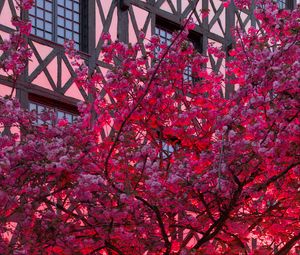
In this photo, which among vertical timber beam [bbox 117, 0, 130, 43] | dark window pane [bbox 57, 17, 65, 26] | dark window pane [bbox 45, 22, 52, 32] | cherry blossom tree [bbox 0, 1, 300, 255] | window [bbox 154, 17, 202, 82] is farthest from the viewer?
window [bbox 154, 17, 202, 82]

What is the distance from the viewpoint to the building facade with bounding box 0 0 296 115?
11.6 m

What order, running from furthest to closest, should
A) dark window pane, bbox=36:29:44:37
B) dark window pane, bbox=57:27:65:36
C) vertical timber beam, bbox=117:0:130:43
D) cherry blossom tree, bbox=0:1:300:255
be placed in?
vertical timber beam, bbox=117:0:130:43 < dark window pane, bbox=57:27:65:36 < dark window pane, bbox=36:29:44:37 < cherry blossom tree, bbox=0:1:300:255

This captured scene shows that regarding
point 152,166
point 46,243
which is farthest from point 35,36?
point 46,243

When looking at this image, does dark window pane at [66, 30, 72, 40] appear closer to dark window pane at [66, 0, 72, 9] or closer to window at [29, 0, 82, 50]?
window at [29, 0, 82, 50]

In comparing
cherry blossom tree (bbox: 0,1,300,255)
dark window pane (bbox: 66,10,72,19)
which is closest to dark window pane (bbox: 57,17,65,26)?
dark window pane (bbox: 66,10,72,19)

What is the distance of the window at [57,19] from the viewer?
12.4 metres

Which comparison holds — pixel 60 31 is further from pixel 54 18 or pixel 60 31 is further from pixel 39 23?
pixel 39 23

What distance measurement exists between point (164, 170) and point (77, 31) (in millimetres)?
4479

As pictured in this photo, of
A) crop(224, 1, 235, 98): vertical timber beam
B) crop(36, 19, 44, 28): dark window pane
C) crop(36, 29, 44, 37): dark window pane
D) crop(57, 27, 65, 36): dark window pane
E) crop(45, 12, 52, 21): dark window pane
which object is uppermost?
crop(224, 1, 235, 98): vertical timber beam

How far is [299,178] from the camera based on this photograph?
29.4 ft

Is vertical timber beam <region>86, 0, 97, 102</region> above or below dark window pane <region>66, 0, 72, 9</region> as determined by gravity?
below

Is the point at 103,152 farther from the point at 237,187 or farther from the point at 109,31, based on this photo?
the point at 109,31

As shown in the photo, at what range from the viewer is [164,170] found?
9.43 metres

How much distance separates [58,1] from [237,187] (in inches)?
246
